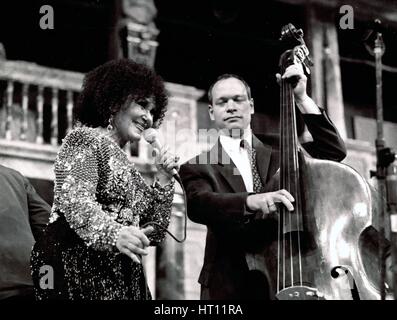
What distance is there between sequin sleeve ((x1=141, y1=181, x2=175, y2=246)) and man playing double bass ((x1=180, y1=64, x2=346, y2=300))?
0.75 ft

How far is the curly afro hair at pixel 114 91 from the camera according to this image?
6.86 ft

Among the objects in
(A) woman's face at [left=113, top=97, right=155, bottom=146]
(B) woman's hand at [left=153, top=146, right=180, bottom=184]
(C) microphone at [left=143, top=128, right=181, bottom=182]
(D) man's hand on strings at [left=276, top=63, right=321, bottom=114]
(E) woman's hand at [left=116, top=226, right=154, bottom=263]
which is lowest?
(E) woman's hand at [left=116, top=226, right=154, bottom=263]

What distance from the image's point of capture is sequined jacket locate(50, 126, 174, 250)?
1.80 m

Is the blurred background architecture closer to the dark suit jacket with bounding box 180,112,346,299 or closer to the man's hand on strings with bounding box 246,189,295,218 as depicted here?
the dark suit jacket with bounding box 180,112,346,299

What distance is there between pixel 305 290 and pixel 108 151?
67cm

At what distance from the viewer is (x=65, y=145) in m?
1.93

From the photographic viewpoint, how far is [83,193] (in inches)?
71.9

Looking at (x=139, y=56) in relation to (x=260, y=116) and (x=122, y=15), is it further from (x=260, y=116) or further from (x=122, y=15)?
(x=260, y=116)

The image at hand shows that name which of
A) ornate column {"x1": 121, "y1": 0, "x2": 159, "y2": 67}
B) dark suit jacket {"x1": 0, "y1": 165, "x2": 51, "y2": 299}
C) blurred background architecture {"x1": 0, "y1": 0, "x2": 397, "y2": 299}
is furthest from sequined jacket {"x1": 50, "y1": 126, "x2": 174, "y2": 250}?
ornate column {"x1": 121, "y1": 0, "x2": 159, "y2": 67}

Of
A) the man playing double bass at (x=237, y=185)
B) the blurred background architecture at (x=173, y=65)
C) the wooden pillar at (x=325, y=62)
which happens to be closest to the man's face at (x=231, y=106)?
the man playing double bass at (x=237, y=185)

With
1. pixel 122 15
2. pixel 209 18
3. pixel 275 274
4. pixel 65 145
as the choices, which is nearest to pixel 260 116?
pixel 275 274

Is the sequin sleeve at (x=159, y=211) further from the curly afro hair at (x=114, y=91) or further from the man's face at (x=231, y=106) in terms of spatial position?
the man's face at (x=231, y=106)

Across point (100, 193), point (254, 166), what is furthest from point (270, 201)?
point (100, 193)
